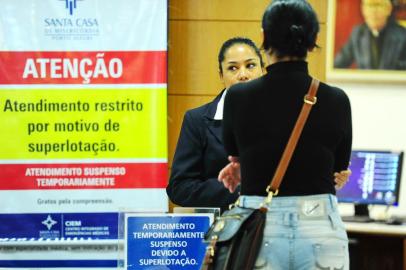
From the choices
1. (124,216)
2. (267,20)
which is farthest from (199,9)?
(267,20)

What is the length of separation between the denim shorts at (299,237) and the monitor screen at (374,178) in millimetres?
3755

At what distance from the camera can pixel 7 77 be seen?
14.5ft

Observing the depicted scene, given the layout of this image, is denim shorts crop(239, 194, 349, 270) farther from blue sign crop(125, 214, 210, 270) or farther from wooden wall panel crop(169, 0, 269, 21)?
wooden wall panel crop(169, 0, 269, 21)

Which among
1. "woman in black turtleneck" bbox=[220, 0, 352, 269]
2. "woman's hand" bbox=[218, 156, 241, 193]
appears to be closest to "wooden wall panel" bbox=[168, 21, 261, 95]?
"woman's hand" bbox=[218, 156, 241, 193]

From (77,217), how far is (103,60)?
0.97m

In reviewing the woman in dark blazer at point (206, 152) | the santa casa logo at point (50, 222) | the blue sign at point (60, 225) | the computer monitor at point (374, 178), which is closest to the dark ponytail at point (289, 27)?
the woman in dark blazer at point (206, 152)

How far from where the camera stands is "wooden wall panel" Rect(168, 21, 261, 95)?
185 inches

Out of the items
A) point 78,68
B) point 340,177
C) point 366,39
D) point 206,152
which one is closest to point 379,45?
point 366,39

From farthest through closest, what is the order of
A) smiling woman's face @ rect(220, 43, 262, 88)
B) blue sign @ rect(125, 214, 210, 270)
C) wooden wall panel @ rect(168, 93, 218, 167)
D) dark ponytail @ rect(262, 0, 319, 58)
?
wooden wall panel @ rect(168, 93, 218, 167) < smiling woman's face @ rect(220, 43, 262, 88) < blue sign @ rect(125, 214, 210, 270) < dark ponytail @ rect(262, 0, 319, 58)

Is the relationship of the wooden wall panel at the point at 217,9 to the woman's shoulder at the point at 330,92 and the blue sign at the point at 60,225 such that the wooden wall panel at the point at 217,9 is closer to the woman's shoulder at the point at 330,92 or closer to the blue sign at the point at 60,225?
the blue sign at the point at 60,225

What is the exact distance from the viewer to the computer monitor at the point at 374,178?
5.58 metres

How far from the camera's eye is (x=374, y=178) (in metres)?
5.60

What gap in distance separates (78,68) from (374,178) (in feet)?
8.22

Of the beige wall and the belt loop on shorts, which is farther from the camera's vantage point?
the beige wall
